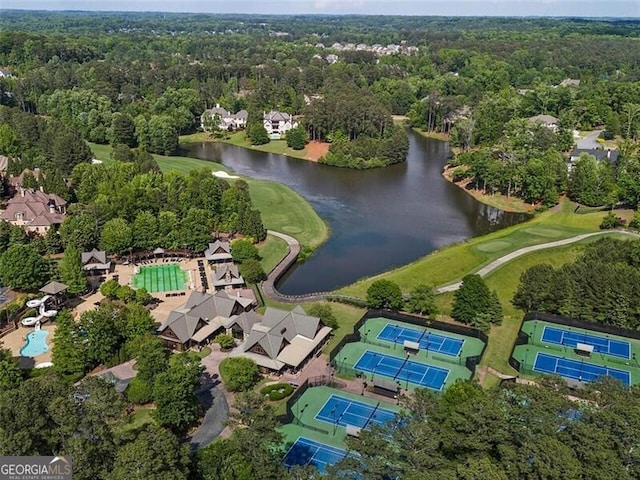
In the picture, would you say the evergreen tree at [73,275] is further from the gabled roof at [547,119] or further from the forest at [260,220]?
the gabled roof at [547,119]

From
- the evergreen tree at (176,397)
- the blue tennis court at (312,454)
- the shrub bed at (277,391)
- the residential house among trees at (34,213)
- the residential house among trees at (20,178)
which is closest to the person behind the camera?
the blue tennis court at (312,454)

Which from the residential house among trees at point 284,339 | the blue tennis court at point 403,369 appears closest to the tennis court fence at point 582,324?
the blue tennis court at point 403,369

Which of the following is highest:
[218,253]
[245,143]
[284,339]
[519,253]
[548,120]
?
[548,120]

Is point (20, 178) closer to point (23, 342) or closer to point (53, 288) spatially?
point (53, 288)

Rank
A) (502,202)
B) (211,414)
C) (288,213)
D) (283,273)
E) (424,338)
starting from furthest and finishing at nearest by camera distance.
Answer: (502,202) → (288,213) → (283,273) → (424,338) → (211,414)

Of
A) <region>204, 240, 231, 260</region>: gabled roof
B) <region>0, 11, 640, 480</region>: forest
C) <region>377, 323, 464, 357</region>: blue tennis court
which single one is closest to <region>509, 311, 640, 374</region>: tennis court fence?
<region>0, 11, 640, 480</region>: forest

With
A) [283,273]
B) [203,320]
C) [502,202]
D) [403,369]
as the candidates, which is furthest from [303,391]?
A: [502,202]

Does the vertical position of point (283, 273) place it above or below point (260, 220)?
below
